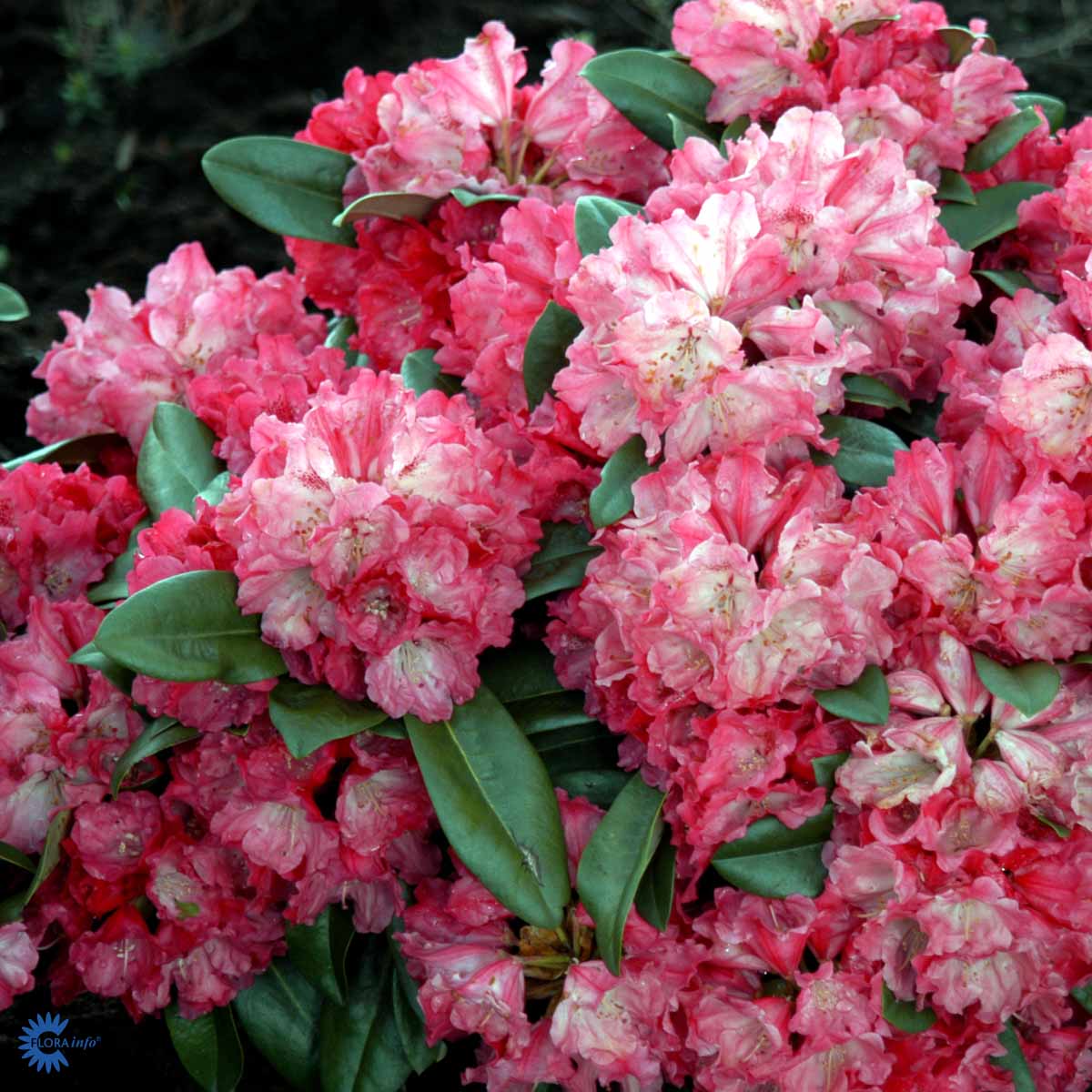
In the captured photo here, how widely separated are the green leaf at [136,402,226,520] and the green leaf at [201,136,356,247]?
0.33m

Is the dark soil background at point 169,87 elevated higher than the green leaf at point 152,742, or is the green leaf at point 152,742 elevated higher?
the green leaf at point 152,742

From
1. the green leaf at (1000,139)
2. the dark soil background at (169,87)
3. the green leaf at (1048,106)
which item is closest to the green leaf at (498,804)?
the green leaf at (1000,139)

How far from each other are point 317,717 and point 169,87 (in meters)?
3.21

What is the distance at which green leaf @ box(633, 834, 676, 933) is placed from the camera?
138 centimetres

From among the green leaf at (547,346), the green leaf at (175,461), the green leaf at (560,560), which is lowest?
the green leaf at (560,560)

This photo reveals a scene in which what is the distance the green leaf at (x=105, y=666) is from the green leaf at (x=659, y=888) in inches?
21.6

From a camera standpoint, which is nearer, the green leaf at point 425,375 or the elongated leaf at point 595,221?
the elongated leaf at point 595,221

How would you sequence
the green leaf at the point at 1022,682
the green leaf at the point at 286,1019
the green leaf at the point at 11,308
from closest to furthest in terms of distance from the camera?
the green leaf at the point at 1022,682, the green leaf at the point at 286,1019, the green leaf at the point at 11,308

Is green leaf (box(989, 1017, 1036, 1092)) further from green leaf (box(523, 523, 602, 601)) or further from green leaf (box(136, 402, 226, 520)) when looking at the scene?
green leaf (box(136, 402, 226, 520))

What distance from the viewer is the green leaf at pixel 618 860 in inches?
51.6

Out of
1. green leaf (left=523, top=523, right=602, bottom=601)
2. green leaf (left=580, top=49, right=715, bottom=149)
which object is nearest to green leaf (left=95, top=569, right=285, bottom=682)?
green leaf (left=523, top=523, right=602, bottom=601)

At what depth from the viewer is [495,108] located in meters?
1.76

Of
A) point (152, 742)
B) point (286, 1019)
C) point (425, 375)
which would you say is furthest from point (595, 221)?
point (286, 1019)

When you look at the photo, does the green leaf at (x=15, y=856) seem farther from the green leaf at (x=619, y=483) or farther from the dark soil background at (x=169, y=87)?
the dark soil background at (x=169, y=87)
